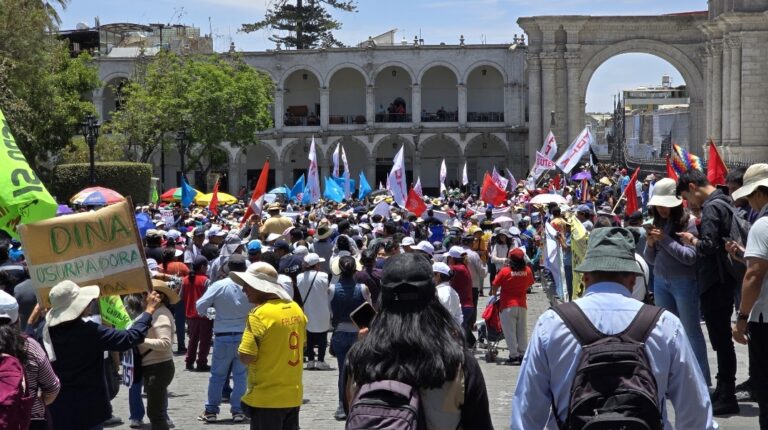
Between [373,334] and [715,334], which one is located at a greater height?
[373,334]

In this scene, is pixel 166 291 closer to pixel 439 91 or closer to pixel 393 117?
pixel 393 117

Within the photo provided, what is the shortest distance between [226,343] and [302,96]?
5291cm

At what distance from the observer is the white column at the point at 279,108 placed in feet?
200

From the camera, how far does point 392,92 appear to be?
209ft

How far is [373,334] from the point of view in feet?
16.1

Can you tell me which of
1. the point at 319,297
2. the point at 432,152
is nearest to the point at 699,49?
the point at 432,152

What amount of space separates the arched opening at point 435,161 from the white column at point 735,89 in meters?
24.9

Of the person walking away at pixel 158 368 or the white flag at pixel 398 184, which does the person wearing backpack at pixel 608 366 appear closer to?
Answer: the person walking away at pixel 158 368

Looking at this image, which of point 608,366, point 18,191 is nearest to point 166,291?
point 18,191

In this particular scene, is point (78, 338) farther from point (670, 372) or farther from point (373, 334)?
point (670, 372)

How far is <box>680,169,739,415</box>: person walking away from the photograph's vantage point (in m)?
9.33

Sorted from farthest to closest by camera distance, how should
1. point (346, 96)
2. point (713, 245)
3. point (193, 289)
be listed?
point (346, 96) < point (193, 289) < point (713, 245)

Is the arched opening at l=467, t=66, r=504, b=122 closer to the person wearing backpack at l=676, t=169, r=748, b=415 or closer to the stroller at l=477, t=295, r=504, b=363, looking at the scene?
the stroller at l=477, t=295, r=504, b=363

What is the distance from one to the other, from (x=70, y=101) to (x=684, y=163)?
101 feet
